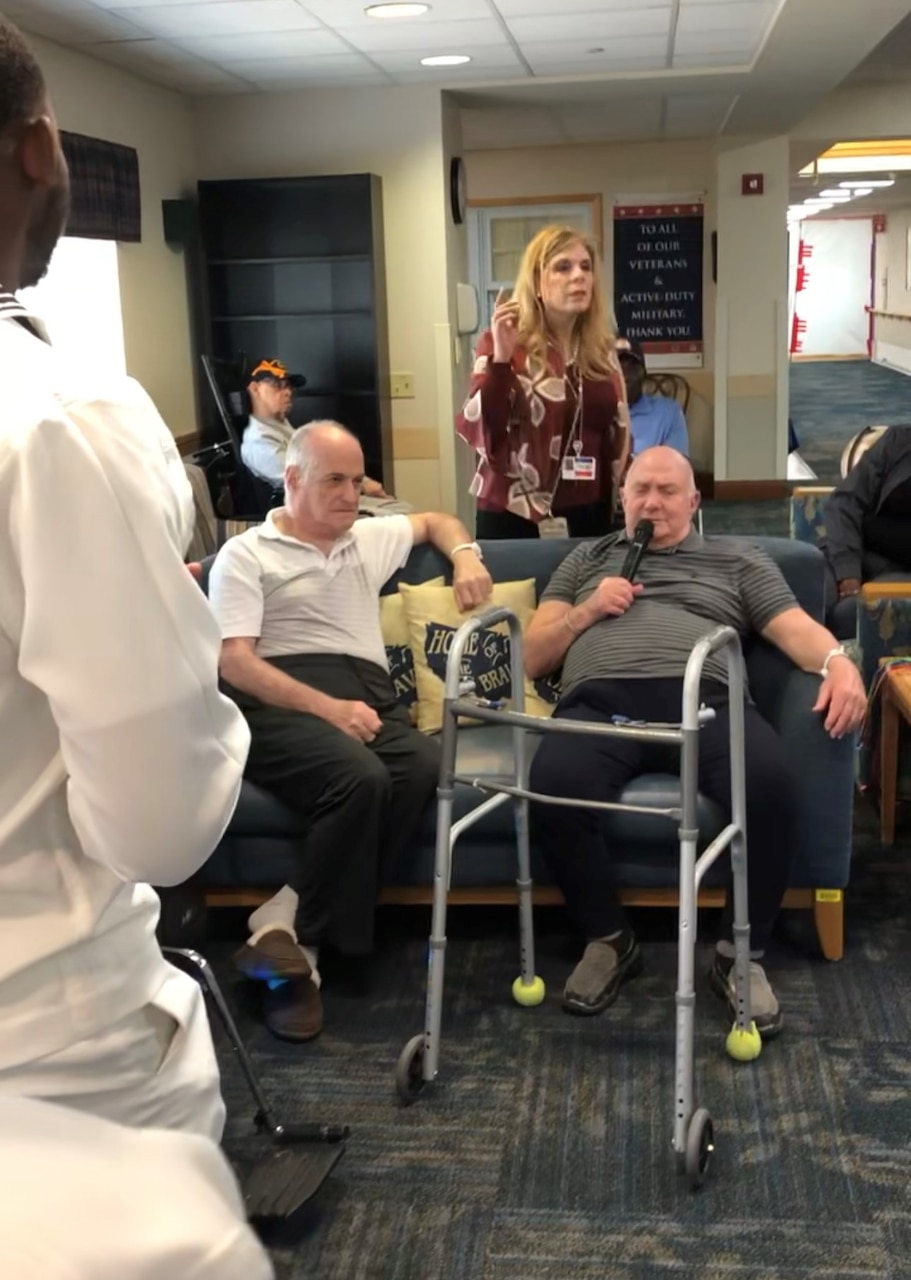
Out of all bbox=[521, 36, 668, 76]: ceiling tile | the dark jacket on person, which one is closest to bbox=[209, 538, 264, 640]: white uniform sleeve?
the dark jacket on person

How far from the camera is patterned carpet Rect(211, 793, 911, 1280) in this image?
6.44 ft

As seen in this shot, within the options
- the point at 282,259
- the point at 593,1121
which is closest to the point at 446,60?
the point at 282,259

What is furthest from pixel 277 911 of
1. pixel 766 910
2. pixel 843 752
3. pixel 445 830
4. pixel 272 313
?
pixel 272 313

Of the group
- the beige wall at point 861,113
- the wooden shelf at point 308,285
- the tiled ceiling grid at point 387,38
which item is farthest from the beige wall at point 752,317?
the wooden shelf at point 308,285

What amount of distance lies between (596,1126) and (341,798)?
838 mm

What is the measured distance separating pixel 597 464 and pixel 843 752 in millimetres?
1151

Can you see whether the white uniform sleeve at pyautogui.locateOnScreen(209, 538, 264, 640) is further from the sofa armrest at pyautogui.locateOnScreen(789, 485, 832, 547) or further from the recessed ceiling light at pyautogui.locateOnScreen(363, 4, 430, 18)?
the recessed ceiling light at pyautogui.locateOnScreen(363, 4, 430, 18)

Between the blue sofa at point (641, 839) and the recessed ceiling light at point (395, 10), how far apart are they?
2687 mm

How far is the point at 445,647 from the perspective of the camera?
3.20 meters

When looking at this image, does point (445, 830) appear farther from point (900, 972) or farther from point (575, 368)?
point (575, 368)

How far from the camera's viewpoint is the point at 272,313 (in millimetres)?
6020

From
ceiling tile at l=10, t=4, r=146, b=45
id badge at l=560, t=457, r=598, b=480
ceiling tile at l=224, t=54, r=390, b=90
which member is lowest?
id badge at l=560, t=457, r=598, b=480

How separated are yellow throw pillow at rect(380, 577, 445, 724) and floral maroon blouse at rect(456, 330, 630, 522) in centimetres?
43

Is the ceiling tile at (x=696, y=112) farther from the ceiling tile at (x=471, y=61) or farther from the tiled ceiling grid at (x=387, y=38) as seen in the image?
the ceiling tile at (x=471, y=61)
